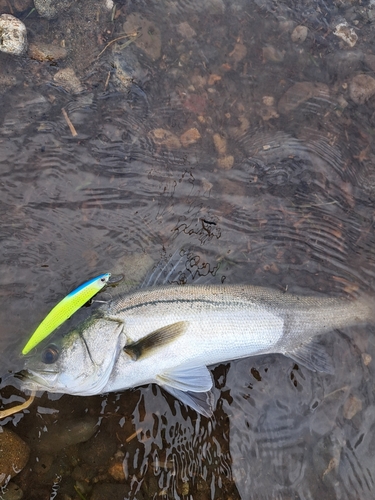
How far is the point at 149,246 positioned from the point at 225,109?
1559 mm

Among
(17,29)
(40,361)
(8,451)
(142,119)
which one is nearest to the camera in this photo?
(40,361)

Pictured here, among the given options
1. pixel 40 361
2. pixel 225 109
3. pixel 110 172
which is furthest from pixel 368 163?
pixel 40 361

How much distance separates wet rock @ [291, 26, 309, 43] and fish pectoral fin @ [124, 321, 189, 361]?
3.17 meters

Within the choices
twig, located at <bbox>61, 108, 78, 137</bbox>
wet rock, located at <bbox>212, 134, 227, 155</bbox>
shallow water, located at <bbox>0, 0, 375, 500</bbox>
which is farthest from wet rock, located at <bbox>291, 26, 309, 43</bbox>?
twig, located at <bbox>61, 108, 78, 137</bbox>

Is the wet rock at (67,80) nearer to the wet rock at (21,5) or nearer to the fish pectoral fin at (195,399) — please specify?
the wet rock at (21,5)

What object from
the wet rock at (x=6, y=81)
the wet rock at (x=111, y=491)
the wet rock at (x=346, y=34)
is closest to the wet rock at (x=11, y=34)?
the wet rock at (x=6, y=81)

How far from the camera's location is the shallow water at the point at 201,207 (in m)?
3.66

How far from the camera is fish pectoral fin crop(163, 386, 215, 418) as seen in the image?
348 cm

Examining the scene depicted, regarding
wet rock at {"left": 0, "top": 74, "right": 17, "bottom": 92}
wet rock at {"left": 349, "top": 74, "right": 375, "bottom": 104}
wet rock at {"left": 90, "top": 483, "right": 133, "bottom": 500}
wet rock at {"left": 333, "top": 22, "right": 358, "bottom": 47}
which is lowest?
wet rock at {"left": 90, "top": 483, "right": 133, "bottom": 500}

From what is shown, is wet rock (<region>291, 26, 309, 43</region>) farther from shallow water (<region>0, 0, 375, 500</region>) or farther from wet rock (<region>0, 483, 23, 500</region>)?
wet rock (<region>0, 483, 23, 500</region>)

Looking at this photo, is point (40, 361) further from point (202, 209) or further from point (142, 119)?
point (142, 119)

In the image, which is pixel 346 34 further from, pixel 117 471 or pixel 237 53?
pixel 117 471

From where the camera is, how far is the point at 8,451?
347 cm

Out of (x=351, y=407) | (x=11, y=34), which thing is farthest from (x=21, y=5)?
(x=351, y=407)
